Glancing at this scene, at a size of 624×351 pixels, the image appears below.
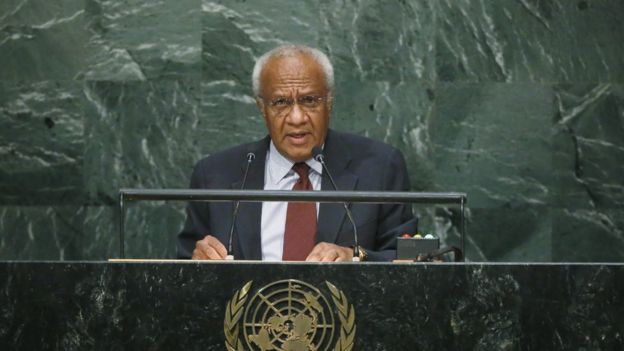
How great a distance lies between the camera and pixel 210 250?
4938mm

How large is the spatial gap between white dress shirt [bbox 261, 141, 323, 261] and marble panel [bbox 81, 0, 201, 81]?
141 cm

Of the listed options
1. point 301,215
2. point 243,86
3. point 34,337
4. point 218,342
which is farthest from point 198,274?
point 243,86

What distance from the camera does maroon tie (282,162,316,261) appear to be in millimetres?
5363

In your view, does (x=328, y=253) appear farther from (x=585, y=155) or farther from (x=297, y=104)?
(x=585, y=155)

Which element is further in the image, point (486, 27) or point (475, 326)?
point (486, 27)

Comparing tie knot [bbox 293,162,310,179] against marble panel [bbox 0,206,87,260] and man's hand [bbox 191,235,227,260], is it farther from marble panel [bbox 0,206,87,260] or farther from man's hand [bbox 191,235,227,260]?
marble panel [bbox 0,206,87,260]

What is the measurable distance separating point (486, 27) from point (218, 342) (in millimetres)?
3560

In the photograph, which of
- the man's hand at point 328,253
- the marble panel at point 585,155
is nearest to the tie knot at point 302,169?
the man's hand at point 328,253

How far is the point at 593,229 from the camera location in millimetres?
7117

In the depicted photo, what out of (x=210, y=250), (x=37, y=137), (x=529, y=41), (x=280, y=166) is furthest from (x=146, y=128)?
(x=210, y=250)

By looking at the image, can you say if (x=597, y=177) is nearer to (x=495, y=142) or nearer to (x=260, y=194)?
(x=495, y=142)

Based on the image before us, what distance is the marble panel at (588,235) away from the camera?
23.3 ft

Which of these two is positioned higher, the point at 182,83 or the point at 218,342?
the point at 182,83

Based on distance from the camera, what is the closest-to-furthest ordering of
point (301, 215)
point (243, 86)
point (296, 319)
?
point (296, 319) < point (301, 215) < point (243, 86)
